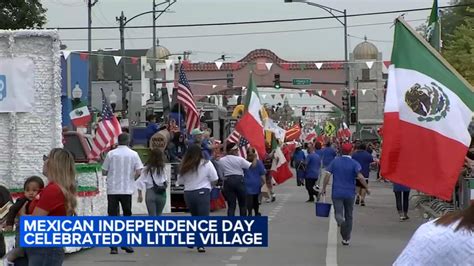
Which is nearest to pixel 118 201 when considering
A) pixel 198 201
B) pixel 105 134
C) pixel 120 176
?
pixel 120 176

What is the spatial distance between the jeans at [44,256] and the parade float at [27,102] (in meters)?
5.69

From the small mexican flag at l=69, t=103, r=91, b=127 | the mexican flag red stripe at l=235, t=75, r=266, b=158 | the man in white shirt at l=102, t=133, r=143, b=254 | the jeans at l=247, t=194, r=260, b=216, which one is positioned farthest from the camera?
the small mexican flag at l=69, t=103, r=91, b=127

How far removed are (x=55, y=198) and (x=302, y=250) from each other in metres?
7.81

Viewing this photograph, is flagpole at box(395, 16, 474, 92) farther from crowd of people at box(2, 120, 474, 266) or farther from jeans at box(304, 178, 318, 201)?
jeans at box(304, 178, 318, 201)

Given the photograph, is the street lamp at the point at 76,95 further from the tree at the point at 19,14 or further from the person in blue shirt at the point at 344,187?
the tree at the point at 19,14

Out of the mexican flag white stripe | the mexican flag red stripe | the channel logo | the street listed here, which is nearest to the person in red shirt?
the mexican flag white stripe

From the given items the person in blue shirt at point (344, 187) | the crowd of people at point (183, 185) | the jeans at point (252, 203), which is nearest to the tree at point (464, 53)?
the crowd of people at point (183, 185)

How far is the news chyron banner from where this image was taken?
245 inches

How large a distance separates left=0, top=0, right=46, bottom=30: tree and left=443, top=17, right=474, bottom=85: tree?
1715cm

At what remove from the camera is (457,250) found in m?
4.08

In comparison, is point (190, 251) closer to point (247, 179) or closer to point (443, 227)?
point (247, 179)

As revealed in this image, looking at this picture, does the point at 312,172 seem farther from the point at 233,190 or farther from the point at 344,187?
the point at 344,187

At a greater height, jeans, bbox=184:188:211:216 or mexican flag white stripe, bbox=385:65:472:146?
mexican flag white stripe, bbox=385:65:472:146

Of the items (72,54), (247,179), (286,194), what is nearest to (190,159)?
(247,179)
